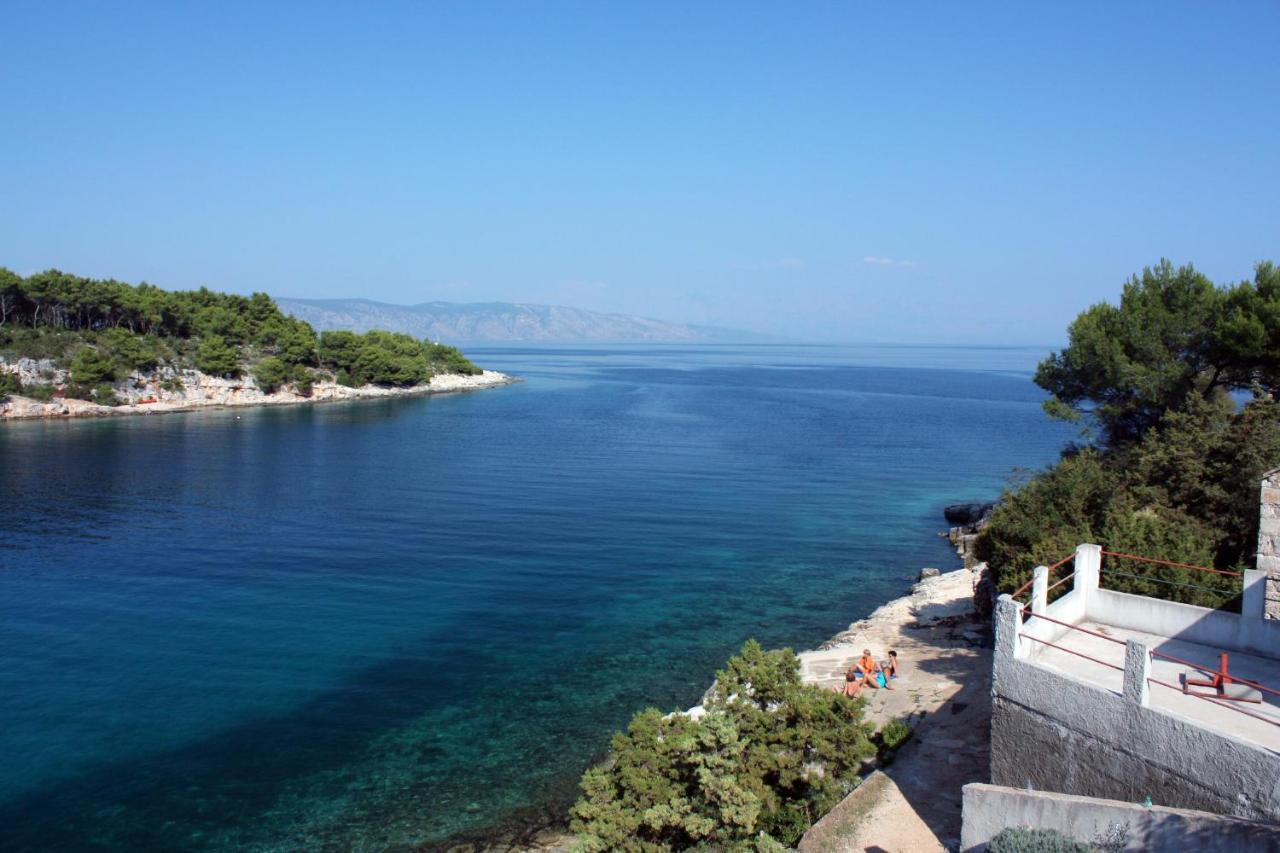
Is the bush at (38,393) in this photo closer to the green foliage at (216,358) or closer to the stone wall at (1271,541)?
the green foliage at (216,358)

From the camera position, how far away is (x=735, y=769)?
1188cm

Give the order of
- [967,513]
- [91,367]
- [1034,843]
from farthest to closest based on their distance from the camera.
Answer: [91,367]
[967,513]
[1034,843]

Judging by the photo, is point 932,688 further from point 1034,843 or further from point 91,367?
point 91,367

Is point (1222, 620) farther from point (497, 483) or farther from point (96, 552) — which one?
point (497, 483)

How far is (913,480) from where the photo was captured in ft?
153

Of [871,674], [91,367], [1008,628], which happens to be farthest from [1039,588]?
[91,367]

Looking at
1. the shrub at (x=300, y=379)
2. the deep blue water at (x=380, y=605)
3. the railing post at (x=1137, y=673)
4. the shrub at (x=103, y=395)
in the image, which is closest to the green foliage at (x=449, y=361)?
the shrub at (x=300, y=379)

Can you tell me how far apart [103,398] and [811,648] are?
2600 inches

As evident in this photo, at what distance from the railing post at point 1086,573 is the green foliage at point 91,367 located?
243 ft

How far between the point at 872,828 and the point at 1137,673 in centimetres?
389

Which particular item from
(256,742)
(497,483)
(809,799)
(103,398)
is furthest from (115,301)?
(809,799)

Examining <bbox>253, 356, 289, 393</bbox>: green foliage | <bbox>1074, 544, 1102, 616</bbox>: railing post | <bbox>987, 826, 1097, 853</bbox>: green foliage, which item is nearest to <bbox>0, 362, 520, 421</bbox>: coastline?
<bbox>253, 356, 289, 393</bbox>: green foliage

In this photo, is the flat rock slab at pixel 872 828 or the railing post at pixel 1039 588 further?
the railing post at pixel 1039 588

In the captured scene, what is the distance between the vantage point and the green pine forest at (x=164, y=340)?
6994 centimetres
